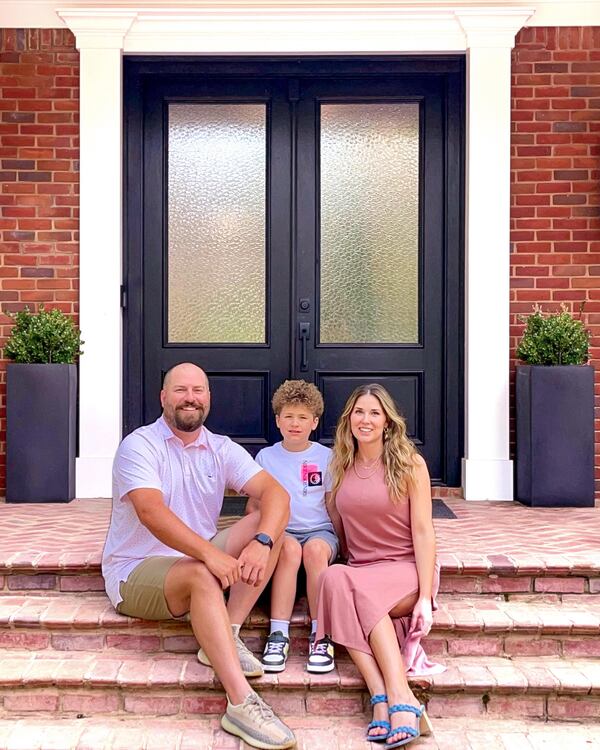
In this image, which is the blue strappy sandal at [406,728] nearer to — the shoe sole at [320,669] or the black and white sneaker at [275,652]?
the shoe sole at [320,669]

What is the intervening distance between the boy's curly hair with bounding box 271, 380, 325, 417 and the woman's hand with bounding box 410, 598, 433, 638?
0.95 metres

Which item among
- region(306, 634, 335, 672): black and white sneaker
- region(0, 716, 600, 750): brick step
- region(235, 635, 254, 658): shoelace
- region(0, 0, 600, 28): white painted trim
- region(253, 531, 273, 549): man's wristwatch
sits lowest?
region(0, 716, 600, 750): brick step

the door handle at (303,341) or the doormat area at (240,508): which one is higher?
the door handle at (303,341)

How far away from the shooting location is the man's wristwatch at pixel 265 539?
326cm

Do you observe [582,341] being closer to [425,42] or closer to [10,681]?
[425,42]

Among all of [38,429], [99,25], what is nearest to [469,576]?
[38,429]

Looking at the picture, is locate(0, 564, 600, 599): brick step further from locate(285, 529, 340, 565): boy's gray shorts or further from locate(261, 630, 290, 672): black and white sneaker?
locate(261, 630, 290, 672): black and white sneaker

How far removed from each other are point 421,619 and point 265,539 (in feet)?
2.11

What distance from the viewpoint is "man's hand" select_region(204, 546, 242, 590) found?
3.11m

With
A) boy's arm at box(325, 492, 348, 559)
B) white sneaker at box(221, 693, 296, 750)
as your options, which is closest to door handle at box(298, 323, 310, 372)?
boy's arm at box(325, 492, 348, 559)

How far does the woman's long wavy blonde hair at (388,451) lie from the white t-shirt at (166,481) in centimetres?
34

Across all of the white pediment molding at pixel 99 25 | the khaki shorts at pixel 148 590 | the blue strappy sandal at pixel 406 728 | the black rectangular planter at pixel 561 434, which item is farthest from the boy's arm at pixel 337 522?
the white pediment molding at pixel 99 25

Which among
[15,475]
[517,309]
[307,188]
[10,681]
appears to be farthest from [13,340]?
[517,309]

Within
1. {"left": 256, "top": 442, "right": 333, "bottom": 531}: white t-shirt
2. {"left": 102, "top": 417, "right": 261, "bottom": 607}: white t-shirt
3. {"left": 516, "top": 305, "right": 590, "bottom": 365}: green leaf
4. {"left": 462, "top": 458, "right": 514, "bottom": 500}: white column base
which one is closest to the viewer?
{"left": 102, "top": 417, "right": 261, "bottom": 607}: white t-shirt
